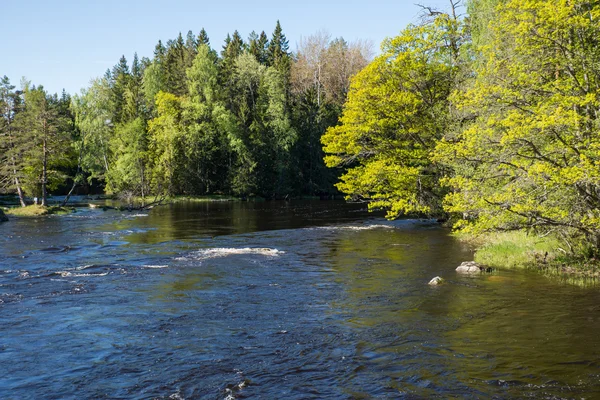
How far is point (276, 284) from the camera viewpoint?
20.4 metres

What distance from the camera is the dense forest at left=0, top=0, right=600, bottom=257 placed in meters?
19.3

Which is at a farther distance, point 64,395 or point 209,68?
point 209,68

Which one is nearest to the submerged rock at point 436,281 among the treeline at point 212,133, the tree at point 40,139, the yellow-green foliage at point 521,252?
the yellow-green foliage at point 521,252

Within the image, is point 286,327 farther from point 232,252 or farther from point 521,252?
point 232,252

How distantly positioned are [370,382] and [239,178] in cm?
6963

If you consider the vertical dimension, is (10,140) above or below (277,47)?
below

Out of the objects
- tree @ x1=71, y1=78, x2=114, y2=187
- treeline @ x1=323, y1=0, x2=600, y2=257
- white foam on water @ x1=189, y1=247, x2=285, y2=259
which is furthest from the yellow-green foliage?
tree @ x1=71, y1=78, x2=114, y2=187

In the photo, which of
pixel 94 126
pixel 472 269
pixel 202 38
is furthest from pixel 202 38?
pixel 472 269

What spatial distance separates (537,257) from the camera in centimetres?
2266

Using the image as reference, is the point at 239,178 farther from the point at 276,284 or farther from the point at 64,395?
the point at 64,395

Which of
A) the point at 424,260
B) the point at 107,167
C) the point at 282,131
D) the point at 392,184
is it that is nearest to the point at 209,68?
the point at 282,131

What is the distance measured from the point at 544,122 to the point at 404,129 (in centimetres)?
1960

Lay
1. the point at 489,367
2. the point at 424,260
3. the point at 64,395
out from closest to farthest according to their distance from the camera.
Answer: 1. the point at 64,395
2. the point at 489,367
3. the point at 424,260

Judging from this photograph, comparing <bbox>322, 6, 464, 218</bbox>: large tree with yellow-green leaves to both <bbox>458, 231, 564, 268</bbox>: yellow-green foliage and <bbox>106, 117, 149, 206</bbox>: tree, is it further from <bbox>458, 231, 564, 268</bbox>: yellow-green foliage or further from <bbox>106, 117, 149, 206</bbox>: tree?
<bbox>106, 117, 149, 206</bbox>: tree
